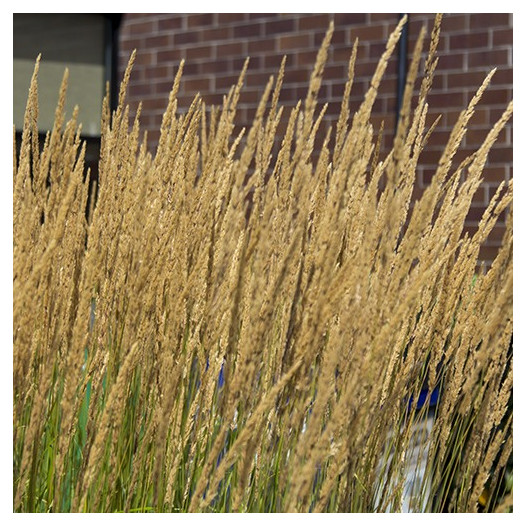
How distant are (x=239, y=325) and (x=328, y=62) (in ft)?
11.9

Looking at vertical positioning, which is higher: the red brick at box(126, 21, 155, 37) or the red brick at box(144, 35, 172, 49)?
the red brick at box(126, 21, 155, 37)

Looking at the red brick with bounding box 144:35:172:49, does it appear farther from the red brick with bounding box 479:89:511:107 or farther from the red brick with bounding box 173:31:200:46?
the red brick with bounding box 479:89:511:107

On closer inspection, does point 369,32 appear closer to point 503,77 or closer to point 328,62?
point 328,62

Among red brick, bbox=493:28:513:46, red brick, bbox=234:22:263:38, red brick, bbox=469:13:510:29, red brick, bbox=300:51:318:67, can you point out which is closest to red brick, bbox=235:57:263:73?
red brick, bbox=234:22:263:38

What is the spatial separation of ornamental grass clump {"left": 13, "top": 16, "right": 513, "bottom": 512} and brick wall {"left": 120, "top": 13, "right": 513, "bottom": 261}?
245cm

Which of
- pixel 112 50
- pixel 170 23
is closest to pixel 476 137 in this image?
pixel 170 23

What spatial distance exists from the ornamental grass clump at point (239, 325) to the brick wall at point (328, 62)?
245 cm

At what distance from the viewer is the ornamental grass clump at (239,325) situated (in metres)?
1.13

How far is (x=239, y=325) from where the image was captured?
1.35 metres

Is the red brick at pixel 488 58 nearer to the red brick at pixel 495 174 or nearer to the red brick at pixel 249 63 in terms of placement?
the red brick at pixel 495 174

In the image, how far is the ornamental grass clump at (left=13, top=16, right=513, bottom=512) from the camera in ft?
3.71

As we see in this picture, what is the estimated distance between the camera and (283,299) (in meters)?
1.63

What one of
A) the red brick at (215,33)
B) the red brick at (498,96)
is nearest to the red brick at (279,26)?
the red brick at (215,33)

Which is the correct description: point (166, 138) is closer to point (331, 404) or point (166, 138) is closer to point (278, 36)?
point (331, 404)
